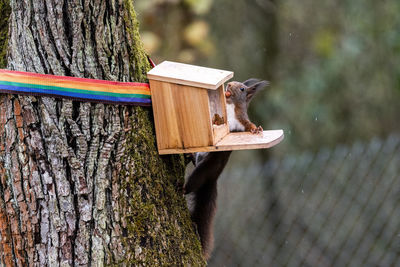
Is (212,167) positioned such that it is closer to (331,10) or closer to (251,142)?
(251,142)

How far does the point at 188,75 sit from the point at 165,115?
0.54 ft

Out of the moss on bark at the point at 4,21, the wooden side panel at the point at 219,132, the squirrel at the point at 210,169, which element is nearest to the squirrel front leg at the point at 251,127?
the squirrel at the point at 210,169

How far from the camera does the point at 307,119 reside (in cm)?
841

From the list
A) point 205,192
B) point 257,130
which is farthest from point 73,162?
point 205,192

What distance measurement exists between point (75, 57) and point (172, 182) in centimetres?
58

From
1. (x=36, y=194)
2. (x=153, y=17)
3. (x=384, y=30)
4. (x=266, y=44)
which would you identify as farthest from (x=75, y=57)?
(x=384, y=30)

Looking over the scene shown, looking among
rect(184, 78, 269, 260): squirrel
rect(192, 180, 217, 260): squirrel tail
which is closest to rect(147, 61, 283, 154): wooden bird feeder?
rect(184, 78, 269, 260): squirrel

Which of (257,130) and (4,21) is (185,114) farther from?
(4,21)

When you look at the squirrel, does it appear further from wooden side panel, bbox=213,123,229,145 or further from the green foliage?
the green foliage

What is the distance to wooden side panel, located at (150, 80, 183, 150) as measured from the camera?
6.12 ft

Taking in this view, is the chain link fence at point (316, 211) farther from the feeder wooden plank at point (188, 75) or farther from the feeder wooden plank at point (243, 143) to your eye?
the feeder wooden plank at point (188, 75)

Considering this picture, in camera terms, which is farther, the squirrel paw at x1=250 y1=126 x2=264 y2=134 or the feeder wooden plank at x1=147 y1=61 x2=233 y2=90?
the squirrel paw at x1=250 y1=126 x2=264 y2=134

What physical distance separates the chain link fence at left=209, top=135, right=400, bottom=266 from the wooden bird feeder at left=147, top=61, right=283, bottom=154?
2.41 metres

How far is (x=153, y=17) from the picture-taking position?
19.4 feet
